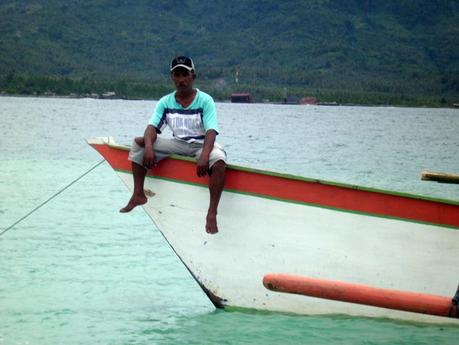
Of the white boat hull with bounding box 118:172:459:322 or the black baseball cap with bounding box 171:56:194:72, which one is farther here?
the white boat hull with bounding box 118:172:459:322

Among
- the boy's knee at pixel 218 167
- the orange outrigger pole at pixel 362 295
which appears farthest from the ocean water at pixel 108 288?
the orange outrigger pole at pixel 362 295

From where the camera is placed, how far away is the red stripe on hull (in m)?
6.81

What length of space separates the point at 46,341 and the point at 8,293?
5.90ft

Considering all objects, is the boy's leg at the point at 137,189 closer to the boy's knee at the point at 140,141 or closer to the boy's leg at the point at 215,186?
the boy's knee at the point at 140,141

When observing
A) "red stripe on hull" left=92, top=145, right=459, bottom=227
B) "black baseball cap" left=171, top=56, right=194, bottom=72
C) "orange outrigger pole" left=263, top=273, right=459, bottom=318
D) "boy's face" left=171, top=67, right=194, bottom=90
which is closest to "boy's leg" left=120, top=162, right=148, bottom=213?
"red stripe on hull" left=92, top=145, right=459, bottom=227

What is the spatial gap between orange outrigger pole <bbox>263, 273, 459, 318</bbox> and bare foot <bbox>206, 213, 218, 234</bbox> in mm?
2790

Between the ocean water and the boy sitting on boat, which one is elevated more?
the boy sitting on boat

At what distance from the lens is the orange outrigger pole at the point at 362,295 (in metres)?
4.13

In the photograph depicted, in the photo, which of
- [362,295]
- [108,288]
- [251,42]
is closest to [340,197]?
[362,295]

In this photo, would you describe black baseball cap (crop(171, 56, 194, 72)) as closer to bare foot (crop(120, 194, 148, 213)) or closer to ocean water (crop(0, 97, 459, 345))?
bare foot (crop(120, 194, 148, 213))

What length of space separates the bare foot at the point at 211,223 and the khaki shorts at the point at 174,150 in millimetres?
418

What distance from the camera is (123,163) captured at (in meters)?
7.14

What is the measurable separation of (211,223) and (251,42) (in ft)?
523

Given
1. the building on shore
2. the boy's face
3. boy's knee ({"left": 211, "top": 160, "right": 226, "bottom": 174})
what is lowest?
boy's knee ({"left": 211, "top": 160, "right": 226, "bottom": 174})
